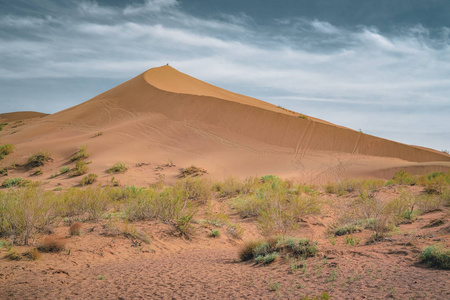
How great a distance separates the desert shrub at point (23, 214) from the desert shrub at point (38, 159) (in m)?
16.8

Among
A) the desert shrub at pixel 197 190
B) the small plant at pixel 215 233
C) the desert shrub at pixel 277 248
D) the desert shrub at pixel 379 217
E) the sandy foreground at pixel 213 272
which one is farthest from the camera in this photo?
the desert shrub at pixel 197 190

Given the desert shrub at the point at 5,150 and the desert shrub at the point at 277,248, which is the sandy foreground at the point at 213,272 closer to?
the desert shrub at the point at 277,248

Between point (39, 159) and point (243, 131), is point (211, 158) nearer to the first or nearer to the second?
point (243, 131)

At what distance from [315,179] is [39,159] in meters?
19.2

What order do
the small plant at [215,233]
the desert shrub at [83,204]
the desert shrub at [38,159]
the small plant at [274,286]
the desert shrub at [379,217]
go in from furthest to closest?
the desert shrub at [38,159], the desert shrub at [83,204], the small plant at [215,233], the desert shrub at [379,217], the small plant at [274,286]

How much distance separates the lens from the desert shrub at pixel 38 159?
2316cm

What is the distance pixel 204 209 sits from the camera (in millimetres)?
12641

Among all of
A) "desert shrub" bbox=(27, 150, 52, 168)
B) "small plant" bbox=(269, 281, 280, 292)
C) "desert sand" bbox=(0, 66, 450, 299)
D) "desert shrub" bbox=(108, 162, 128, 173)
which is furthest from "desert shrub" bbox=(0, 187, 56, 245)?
"desert shrub" bbox=(27, 150, 52, 168)

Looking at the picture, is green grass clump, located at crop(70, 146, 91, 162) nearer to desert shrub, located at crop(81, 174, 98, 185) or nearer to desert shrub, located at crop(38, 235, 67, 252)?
desert shrub, located at crop(81, 174, 98, 185)

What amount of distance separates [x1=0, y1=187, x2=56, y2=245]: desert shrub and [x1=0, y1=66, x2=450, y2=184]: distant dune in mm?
10483

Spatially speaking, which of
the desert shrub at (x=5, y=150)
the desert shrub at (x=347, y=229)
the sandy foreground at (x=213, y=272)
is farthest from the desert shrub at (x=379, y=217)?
the desert shrub at (x=5, y=150)

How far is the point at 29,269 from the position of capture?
5.80 meters

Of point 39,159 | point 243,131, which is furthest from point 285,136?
point 39,159

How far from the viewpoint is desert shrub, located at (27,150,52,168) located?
23.2 m
